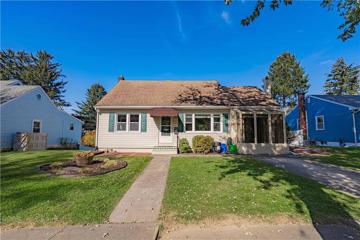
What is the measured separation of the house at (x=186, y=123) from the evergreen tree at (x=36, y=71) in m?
38.3

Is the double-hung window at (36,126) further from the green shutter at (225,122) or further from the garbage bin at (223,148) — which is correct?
the green shutter at (225,122)

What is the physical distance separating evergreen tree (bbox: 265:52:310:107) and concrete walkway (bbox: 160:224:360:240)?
145ft

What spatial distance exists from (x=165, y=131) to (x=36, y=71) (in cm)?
4374

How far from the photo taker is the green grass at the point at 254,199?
13.6ft

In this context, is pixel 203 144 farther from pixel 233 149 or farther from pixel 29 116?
pixel 29 116

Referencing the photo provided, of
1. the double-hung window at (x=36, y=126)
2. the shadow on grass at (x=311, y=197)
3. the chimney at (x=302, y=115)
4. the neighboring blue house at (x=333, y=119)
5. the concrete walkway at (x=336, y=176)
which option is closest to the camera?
the shadow on grass at (x=311, y=197)

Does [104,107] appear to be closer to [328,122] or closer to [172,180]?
[172,180]

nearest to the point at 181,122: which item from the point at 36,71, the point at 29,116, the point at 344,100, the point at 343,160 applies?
the point at 343,160

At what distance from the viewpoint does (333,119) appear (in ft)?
65.2

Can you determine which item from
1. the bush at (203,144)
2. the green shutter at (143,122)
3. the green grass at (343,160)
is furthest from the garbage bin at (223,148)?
the green shutter at (143,122)

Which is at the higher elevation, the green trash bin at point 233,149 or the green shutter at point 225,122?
the green shutter at point 225,122

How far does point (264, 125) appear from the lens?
1408cm

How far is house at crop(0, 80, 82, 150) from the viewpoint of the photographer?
16.5 meters

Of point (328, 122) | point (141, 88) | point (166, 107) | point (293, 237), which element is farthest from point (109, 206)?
point (328, 122)
